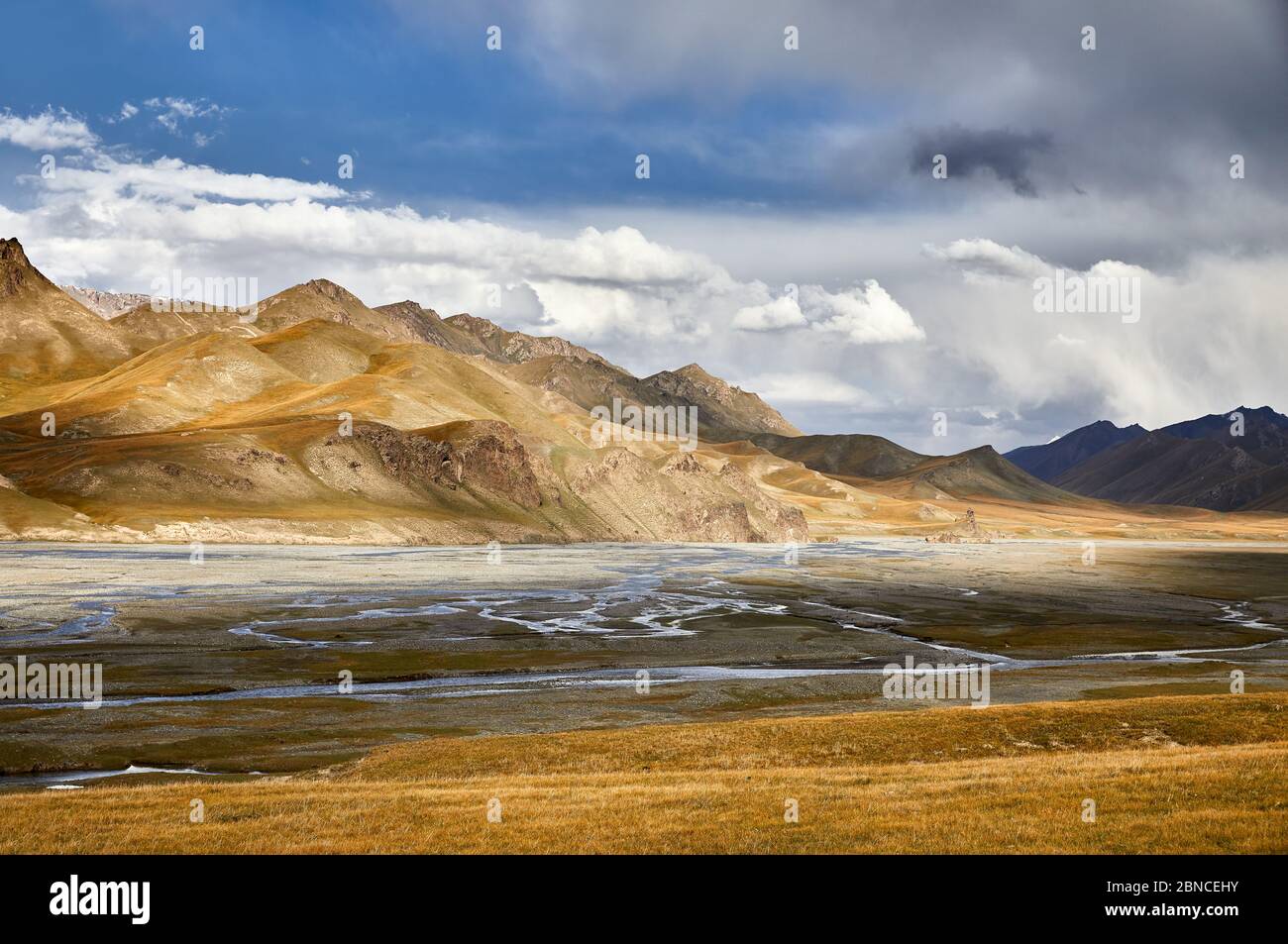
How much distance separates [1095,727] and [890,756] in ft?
29.3

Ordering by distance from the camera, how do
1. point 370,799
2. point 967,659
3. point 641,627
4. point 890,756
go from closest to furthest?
1. point 370,799
2. point 890,756
3. point 967,659
4. point 641,627

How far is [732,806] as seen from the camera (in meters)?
23.9

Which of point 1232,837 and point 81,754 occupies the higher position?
point 1232,837

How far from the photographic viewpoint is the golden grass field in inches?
776

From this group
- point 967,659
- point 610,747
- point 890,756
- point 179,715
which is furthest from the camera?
point 967,659

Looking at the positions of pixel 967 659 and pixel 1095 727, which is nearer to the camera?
pixel 1095 727

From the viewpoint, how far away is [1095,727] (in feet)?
132

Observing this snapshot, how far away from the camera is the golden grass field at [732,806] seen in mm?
19719
